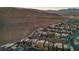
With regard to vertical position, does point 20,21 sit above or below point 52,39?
above

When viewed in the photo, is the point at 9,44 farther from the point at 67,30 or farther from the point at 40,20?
the point at 67,30

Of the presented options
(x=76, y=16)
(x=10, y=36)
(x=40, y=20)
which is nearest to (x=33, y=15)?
(x=40, y=20)
